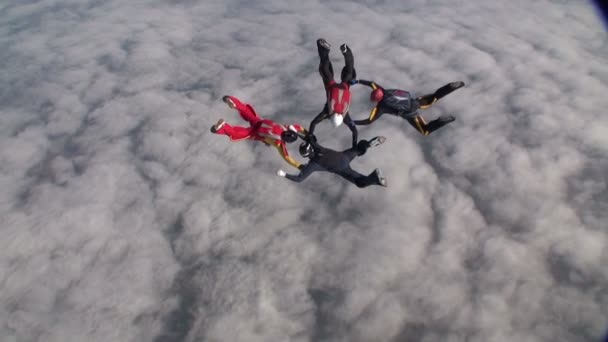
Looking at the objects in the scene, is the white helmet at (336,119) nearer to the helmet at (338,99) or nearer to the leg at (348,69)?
the helmet at (338,99)

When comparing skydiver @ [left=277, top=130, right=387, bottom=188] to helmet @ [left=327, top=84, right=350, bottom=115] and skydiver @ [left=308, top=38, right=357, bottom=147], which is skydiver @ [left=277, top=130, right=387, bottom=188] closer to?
skydiver @ [left=308, top=38, right=357, bottom=147]

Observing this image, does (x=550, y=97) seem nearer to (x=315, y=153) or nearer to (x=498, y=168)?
(x=498, y=168)

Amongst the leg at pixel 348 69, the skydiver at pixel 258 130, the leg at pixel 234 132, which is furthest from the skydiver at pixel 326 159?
the leg at pixel 348 69

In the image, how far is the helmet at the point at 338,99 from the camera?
8953 millimetres

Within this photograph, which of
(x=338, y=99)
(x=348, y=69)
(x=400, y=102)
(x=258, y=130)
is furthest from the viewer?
(x=400, y=102)

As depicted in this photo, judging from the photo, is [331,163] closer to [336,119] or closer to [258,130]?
[336,119]

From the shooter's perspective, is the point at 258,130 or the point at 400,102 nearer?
the point at 258,130

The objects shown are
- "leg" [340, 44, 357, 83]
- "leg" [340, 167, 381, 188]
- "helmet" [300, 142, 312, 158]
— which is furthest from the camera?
"leg" [340, 44, 357, 83]

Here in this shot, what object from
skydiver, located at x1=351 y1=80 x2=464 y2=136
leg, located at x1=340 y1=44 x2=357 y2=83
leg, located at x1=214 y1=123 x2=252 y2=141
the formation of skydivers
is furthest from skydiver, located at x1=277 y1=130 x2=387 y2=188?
leg, located at x1=340 y1=44 x2=357 y2=83

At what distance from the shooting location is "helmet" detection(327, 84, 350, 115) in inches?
352

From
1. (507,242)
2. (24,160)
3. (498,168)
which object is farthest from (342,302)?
(24,160)

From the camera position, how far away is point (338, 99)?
9102 mm

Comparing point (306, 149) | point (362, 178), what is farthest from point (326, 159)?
point (362, 178)

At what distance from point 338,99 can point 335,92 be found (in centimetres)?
28
